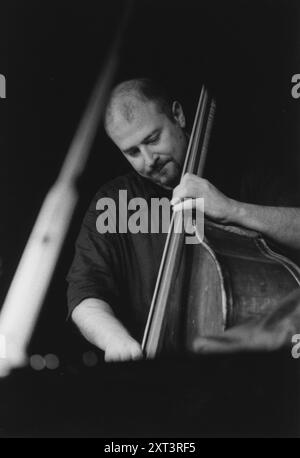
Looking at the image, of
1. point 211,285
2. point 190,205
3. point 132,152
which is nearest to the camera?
point 211,285

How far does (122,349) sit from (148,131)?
488 millimetres

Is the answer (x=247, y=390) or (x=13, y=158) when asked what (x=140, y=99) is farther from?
(x=247, y=390)

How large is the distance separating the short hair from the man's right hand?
496mm

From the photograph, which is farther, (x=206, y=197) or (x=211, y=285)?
(x=206, y=197)

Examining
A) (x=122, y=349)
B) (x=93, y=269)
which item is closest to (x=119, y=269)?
(x=93, y=269)

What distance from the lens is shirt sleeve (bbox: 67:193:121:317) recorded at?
4.23ft

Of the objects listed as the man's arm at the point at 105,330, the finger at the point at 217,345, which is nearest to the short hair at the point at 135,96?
the man's arm at the point at 105,330

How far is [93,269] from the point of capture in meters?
1.32

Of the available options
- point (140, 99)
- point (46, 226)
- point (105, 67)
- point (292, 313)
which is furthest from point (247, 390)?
point (105, 67)

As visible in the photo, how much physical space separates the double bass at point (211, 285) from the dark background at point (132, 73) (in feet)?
0.73

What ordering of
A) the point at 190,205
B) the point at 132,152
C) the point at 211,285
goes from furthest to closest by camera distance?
the point at 132,152
the point at 190,205
the point at 211,285

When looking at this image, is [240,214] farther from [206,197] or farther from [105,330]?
[105,330]

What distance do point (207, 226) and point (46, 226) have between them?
383 mm

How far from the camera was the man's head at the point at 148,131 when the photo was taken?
1.37m
